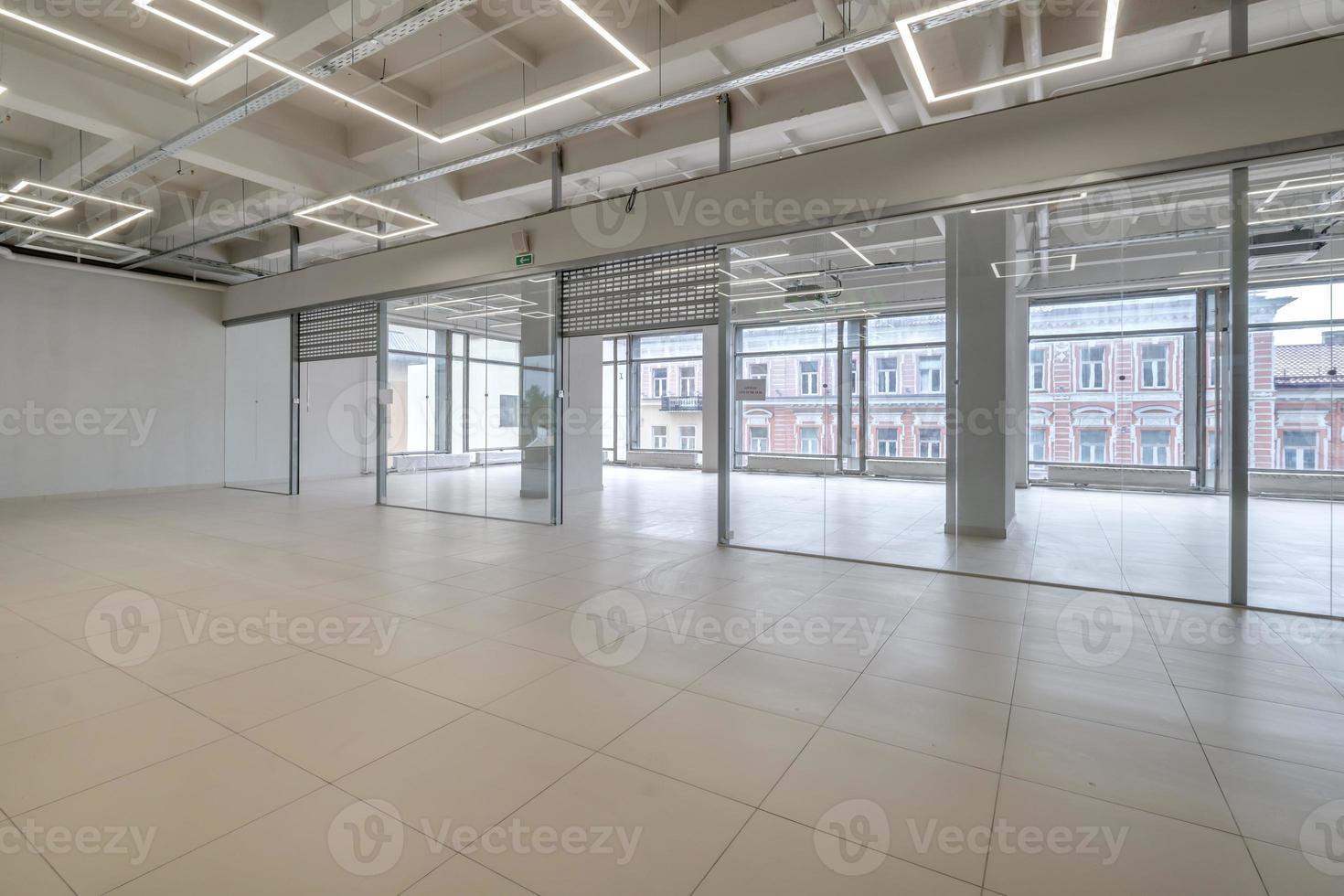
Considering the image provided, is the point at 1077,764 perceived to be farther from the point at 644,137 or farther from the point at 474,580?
the point at 644,137

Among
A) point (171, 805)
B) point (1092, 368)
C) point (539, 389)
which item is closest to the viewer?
point (171, 805)

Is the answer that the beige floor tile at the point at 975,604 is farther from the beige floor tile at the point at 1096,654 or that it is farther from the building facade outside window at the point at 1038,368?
the building facade outside window at the point at 1038,368

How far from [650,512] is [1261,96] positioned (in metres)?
6.68

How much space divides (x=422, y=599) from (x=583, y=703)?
2.04m

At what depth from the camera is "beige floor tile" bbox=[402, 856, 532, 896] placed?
5.30 ft

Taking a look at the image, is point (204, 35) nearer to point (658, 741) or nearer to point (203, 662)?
point (203, 662)

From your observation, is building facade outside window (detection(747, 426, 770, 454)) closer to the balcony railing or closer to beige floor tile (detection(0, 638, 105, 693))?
beige floor tile (detection(0, 638, 105, 693))

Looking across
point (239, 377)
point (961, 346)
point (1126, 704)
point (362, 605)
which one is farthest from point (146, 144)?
point (1126, 704)

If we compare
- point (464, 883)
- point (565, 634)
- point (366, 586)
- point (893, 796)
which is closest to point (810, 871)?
point (893, 796)

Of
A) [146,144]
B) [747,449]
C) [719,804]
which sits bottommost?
[719,804]

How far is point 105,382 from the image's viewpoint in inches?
371

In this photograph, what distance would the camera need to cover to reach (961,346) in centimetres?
616

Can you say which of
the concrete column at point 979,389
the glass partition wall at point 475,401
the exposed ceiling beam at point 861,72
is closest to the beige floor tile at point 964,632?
the concrete column at point 979,389

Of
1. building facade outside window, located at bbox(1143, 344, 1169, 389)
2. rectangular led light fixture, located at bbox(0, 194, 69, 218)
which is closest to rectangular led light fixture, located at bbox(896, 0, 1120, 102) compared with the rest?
building facade outside window, located at bbox(1143, 344, 1169, 389)
